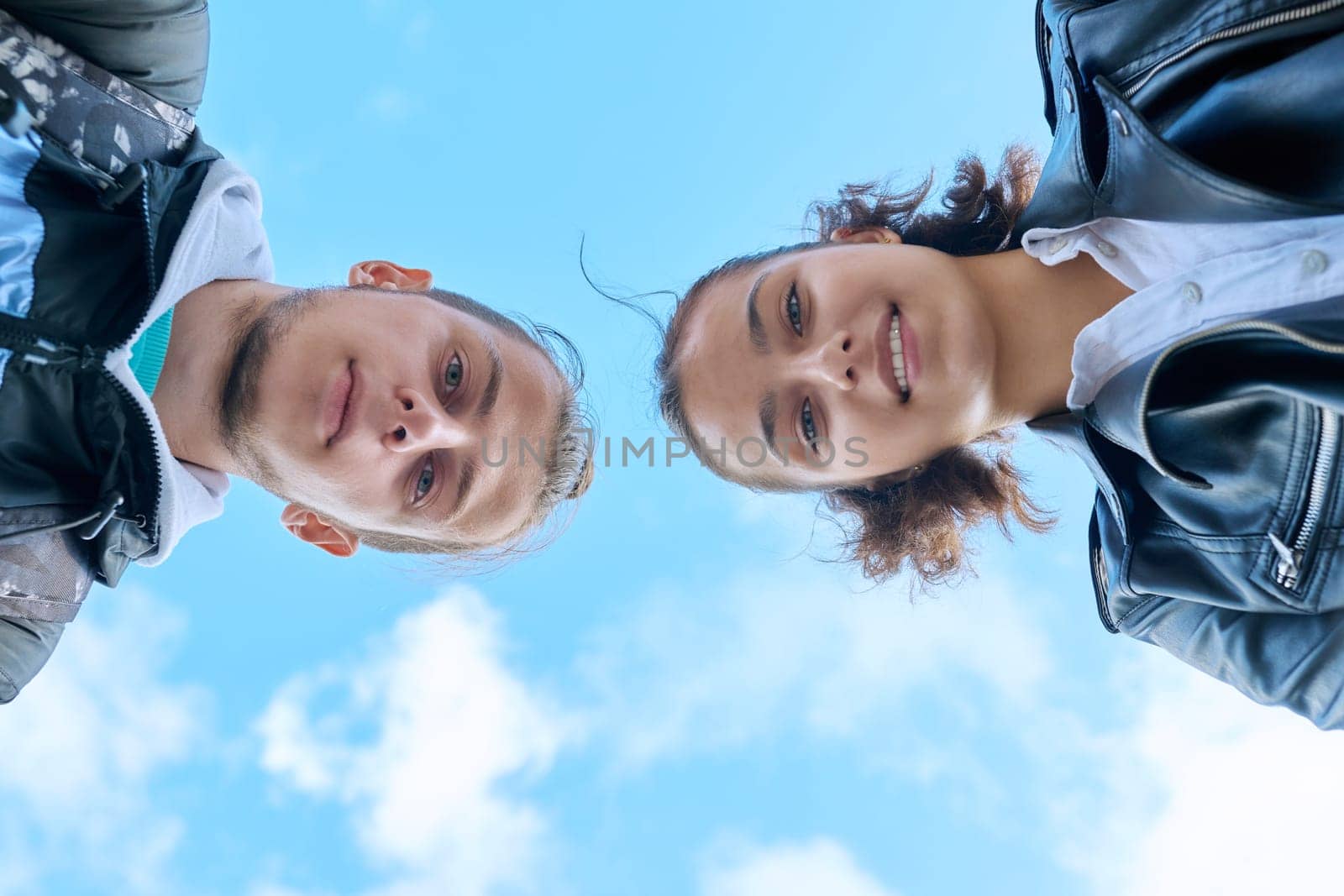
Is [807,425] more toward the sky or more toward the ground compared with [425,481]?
more toward the sky

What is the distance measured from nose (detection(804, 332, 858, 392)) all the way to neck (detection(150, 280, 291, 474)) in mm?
1449

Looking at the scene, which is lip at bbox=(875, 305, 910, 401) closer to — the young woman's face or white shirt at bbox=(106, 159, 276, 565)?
the young woman's face

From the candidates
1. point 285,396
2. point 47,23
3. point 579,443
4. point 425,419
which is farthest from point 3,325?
point 579,443

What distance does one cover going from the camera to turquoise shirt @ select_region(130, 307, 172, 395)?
2141 mm

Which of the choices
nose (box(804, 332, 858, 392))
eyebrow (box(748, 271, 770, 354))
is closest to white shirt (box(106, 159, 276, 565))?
eyebrow (box(748, 271, 770, 354))

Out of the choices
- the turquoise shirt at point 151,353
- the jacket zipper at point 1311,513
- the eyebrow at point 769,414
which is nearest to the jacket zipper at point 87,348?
the turquoise shirt at point 151,353

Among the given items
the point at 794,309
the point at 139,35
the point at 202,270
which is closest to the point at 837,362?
the point at 794,309

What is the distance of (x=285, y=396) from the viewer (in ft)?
7.04

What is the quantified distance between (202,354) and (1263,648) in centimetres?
279

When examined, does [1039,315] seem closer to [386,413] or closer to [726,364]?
[726,364]

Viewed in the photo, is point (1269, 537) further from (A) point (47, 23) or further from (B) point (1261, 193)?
(A) point (47, 23)

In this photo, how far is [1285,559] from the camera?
195 cm

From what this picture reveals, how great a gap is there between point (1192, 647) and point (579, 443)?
1916mm

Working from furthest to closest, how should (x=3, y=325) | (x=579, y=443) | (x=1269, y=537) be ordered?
(x=579, y=443)
(x=1269, y=537)
(x=3, y=325)
